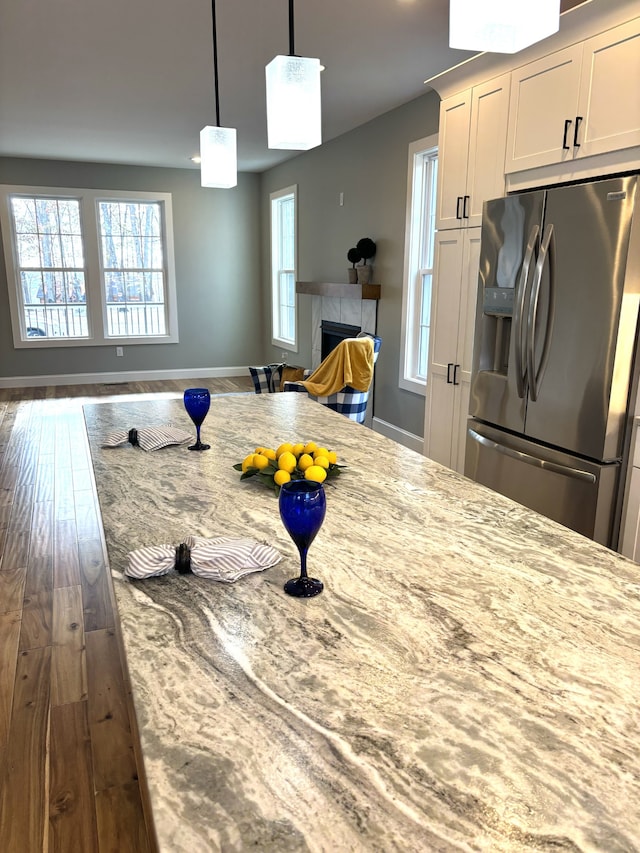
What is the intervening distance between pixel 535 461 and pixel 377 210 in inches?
126

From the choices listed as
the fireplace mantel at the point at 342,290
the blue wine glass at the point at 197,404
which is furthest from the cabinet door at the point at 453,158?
the blue wine glass at the point at 197,404

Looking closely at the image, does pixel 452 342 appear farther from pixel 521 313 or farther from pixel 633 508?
pixel 633 508

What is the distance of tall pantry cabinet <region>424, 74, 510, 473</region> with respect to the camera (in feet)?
9.72

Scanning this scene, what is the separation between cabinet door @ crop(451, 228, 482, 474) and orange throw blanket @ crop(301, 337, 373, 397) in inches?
32.2

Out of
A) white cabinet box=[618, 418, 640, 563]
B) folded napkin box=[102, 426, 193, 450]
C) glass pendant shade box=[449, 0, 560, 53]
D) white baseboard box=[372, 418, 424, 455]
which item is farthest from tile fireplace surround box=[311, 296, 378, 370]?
glass pendant shade box=[449, 0, 560, 53]

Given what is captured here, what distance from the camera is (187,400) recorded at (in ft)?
6.33

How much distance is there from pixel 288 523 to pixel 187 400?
1000 mm

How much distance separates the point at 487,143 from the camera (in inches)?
118

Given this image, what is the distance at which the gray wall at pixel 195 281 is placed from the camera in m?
7.48

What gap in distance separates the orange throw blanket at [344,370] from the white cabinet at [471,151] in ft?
3.14

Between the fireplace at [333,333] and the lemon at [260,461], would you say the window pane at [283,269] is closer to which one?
the fireplace at [333,333]

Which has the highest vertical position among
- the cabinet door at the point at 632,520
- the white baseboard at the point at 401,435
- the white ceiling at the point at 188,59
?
the white ceiling at the point at 188,59

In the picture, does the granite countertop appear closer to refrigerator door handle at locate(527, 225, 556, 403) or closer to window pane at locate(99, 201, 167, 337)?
refrigerator door handle at locate(527, 225, 556, 403)

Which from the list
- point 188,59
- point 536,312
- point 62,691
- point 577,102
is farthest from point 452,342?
point 62,691
